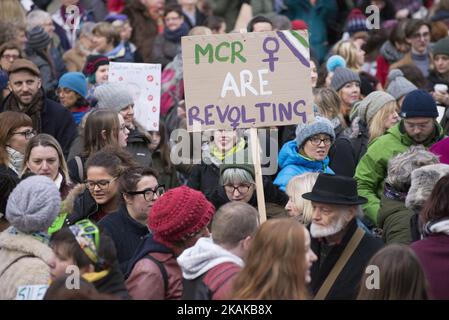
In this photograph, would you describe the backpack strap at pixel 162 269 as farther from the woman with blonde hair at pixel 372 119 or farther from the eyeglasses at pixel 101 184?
the woman with blonde hair at pixel 372 119

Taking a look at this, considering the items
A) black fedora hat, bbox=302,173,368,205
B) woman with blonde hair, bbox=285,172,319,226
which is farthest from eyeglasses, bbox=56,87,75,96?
black fedora hat, bbox=302,173,368,205

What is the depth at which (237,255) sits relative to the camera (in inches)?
273

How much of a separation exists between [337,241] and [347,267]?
0.22m

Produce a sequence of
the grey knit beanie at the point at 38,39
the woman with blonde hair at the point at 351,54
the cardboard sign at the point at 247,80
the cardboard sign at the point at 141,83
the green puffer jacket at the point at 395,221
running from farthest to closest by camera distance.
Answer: the grey knit beanie at the point at 38,39, the woman with blonde hair at the point at 351,54, the cardboard sign at the point at 141,83, the cardboard sign at the point at 247,80, the green puffer jacket at the point at 395,221

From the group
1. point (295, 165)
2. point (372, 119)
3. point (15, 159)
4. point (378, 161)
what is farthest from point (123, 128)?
point (372, 119)

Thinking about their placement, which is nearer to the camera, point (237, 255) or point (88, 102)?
point (237, 255)

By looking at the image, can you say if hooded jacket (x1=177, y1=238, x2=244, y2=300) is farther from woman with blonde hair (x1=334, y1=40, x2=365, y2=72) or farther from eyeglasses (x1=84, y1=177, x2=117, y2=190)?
woman with blonde hair (x1=334, y1=40, x2=365, y2=72)

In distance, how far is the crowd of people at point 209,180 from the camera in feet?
22.1

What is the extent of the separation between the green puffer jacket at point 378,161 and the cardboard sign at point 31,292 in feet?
11.8

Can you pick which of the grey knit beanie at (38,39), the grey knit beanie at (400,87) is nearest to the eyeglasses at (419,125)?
the grey knit beanie at (400,87)

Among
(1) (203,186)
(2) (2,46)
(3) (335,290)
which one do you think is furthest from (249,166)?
(2) (2,46)

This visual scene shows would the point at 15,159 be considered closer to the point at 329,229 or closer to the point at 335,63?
the point at 329,229

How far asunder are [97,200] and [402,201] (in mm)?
2318

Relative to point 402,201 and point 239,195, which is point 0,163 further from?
point 402,201
